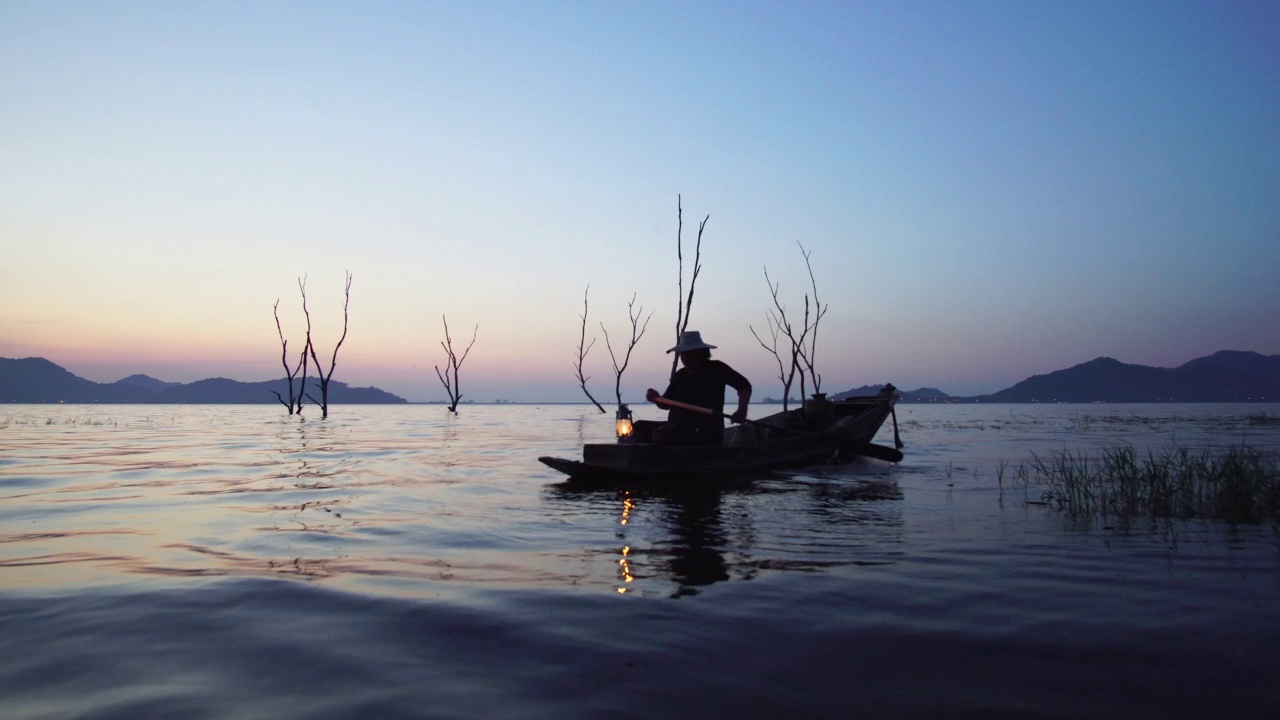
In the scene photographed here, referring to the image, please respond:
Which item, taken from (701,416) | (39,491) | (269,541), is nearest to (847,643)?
(269,541)

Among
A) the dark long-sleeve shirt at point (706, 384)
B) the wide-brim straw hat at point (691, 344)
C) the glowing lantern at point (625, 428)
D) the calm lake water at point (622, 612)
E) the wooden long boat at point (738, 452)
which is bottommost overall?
the calm lake water at point (622, 612)

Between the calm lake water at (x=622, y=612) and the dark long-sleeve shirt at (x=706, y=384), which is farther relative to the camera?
the dark long-sleeve shirt at (x=706, y=384)

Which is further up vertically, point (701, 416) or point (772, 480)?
point (701, 416)

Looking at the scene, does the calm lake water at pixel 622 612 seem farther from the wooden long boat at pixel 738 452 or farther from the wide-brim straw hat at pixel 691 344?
the wide-brim straw hat at pixel 691 344

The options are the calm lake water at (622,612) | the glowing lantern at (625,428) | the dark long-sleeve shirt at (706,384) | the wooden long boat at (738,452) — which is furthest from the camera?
the glowing lantern at (625,428)

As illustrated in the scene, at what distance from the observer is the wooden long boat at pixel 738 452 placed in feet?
31.4

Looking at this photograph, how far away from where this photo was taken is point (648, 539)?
5.75 metres

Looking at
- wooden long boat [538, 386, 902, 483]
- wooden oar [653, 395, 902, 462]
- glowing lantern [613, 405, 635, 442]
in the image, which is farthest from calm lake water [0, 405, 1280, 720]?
glowing lantern [613, 405, 635, 442]

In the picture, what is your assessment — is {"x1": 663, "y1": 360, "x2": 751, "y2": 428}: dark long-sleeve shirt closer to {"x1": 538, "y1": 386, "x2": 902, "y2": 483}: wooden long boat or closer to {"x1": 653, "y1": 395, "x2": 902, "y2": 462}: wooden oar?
{"x1": 653, "y1": 395, "x2": 902, "y2": 462}: wooden oar

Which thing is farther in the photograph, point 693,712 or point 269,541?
point 269,541

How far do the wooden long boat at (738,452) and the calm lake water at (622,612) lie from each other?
1.96 m

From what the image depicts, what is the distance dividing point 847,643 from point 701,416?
7.03 metres

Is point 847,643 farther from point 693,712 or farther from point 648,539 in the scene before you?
point 648,539

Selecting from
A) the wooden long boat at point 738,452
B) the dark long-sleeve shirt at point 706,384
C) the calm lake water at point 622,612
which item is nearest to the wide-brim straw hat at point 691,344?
the dark long-sleeve shirt at point 706,384
